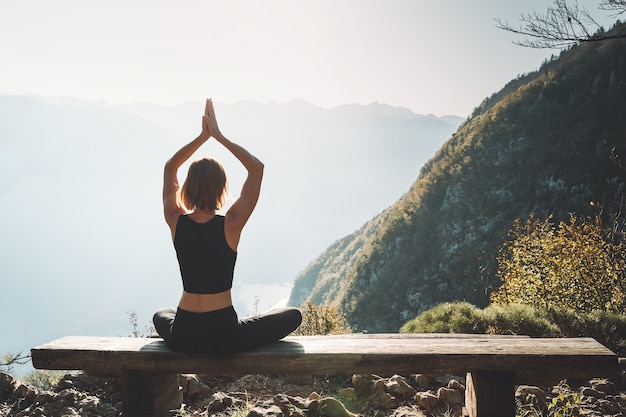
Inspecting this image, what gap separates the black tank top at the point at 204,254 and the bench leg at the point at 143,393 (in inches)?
31.2

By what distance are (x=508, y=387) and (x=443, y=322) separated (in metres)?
4.37

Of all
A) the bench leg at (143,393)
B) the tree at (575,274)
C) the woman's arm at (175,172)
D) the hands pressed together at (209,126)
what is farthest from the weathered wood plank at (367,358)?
the tree at (575,274)

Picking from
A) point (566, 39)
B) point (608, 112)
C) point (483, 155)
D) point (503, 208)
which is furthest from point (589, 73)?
point (566, 39)

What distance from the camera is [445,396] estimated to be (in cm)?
386

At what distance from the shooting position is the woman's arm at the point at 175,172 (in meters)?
2.95

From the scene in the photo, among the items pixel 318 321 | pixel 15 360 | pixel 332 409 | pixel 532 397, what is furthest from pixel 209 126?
pixel 318 321

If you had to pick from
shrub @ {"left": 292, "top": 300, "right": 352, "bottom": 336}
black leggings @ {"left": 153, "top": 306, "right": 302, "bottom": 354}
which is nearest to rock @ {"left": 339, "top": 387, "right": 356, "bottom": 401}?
black leggings @ {"left": 153, "top": 306, "right": 302, "bottom": 354}

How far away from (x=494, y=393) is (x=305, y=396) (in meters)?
2.23

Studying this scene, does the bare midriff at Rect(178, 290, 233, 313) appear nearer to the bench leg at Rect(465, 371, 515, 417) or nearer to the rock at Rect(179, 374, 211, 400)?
the bench leg at Rect(465, 371, 515, 417)

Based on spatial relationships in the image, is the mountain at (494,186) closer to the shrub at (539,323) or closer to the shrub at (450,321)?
the shrub at (450,321)

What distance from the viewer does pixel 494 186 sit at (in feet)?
202

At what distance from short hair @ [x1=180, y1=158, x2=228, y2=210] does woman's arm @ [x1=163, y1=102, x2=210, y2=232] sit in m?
0.17

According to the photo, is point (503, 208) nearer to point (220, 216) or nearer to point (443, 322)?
point (443, 322)

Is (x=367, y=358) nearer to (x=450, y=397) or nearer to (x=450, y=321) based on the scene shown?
(x=450, y=397)
